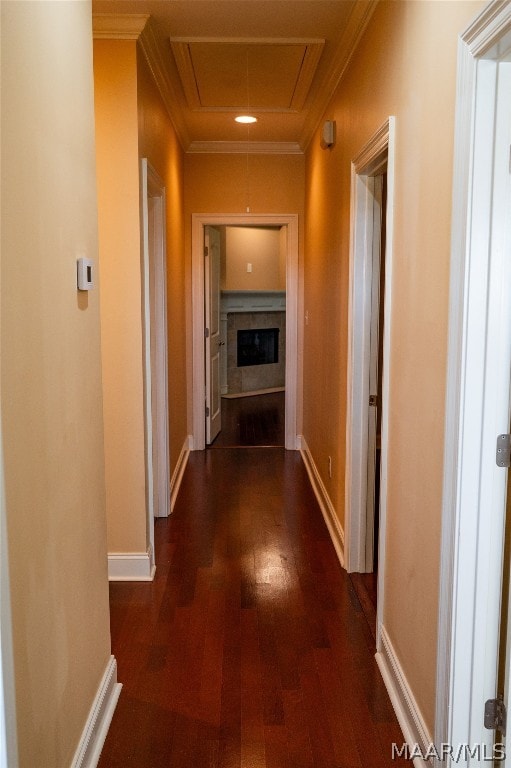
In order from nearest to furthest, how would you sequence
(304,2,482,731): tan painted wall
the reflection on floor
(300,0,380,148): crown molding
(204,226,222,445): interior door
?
(304,2,482,731): tan painted wall, (300,0,380,148): crown molding, (204,226,222,445): interior door, the reflection on floor

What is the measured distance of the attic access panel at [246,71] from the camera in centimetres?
360

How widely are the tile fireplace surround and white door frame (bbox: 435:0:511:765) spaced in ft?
24.1

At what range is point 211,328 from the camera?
640 centimetres

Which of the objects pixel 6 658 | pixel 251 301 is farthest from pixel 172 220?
pixel 251 301

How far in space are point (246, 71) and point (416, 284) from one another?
254 centimetres

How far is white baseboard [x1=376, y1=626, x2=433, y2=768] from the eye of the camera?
205 centimetres

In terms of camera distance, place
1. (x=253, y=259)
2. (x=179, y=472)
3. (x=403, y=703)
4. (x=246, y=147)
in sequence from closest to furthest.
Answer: (x=403, y=703) < (x=179, y=472) < (x=246, y=147) < (x=253, y=259)

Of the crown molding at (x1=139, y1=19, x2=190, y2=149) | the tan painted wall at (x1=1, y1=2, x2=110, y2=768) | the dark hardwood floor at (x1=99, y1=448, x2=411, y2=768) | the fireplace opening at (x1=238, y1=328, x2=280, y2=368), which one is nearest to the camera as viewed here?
the tan painted wall at (x1=1, y1=2, x2=110, y2=768)

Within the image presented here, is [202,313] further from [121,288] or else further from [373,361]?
[373,361]

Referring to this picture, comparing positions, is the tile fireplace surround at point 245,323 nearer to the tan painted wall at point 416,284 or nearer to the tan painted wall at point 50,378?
the tan painted wall at point 416,284

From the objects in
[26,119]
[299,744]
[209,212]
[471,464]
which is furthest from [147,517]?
[209,212]

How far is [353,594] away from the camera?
10.8ft

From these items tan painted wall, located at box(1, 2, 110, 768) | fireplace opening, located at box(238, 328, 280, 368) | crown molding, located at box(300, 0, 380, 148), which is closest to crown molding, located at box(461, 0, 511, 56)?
tan painted wall, located at box(1, 2, 110, 768)

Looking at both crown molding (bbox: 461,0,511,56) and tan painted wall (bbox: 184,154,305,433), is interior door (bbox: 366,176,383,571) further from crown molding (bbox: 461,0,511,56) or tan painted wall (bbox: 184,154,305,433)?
tan painted wall (bbox: 184,154,305,433)
